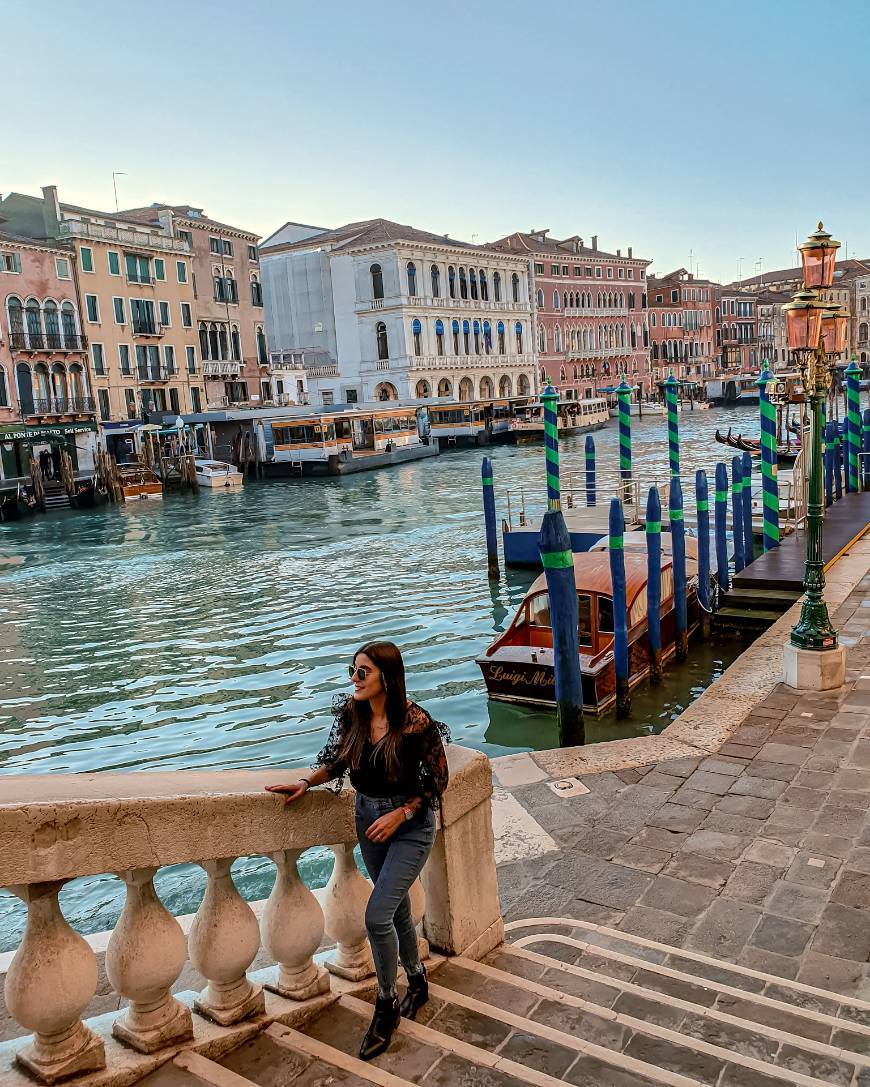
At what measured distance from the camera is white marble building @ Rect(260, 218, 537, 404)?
181 ft

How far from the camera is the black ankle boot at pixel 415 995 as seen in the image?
2953mm

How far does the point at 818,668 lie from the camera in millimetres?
7477

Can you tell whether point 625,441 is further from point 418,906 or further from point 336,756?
point 336,756

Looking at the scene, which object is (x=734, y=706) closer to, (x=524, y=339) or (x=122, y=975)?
(x=122, y=975)

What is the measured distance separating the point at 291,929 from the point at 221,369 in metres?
45.8

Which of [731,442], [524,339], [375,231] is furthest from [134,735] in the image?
[524,339]

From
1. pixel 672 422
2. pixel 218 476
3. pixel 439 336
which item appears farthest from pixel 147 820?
pixel 439 336

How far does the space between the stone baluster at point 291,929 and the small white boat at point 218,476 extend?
36187 mm

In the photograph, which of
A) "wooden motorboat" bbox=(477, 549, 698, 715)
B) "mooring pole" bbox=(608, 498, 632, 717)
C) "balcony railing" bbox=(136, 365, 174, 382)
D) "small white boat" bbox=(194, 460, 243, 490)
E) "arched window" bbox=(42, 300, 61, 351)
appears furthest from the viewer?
"balcony railing" bbox=(136, 365, 174, 382)

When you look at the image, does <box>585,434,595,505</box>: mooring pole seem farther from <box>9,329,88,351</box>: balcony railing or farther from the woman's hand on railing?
<box>9,329,88,351</box>: balcony railing

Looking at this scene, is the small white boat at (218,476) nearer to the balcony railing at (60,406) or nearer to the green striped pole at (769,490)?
the balcony railing at (60,406)

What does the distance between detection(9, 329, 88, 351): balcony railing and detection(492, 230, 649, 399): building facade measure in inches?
1320

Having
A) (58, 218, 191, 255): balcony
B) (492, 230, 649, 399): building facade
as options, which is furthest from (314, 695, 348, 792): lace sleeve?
(492, 230, 649, 399): building facade

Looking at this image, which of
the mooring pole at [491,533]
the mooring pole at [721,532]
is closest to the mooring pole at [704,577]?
the mooring pole at [721,532]
